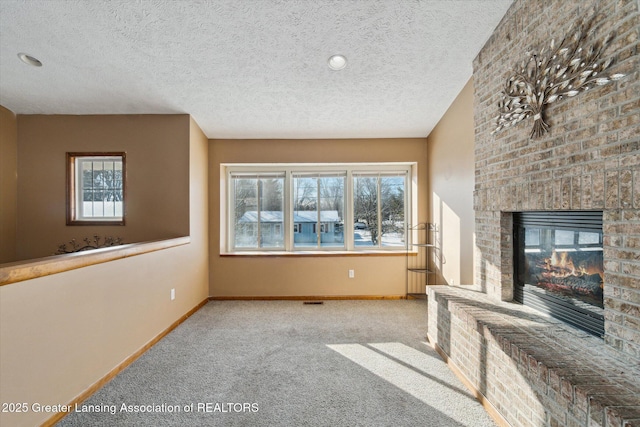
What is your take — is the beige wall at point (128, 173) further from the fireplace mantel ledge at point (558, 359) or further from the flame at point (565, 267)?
the flame at point (565, 267)

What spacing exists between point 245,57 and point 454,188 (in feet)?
8.73

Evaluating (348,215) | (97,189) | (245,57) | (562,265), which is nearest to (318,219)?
(348,215)

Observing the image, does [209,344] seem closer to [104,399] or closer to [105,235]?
[104,399]

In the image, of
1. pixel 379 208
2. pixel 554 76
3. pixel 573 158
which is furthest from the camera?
pixel 379 208

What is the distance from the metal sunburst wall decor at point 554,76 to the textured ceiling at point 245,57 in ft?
2.16

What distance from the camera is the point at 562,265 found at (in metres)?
2.15

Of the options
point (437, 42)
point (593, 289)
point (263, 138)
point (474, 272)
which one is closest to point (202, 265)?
point (263, 138)

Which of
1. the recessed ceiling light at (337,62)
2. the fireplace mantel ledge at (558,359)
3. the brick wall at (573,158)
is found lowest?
the fireplace mantel ledge at (558,359)

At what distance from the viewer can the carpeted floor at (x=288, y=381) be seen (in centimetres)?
194

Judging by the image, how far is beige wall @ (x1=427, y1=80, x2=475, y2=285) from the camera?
10.7 feet

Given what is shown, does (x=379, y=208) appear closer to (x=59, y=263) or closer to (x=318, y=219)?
(x=318, y=219)

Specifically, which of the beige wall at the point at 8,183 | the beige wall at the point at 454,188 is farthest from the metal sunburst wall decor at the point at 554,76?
the beige wall at the point at 8,183

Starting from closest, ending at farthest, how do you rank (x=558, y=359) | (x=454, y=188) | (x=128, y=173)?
(x=558, y=359)
(x=454, y=188)
(x=128, y=173)

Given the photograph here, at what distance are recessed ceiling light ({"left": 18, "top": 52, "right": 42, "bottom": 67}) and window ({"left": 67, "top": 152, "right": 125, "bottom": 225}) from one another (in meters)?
1.16
